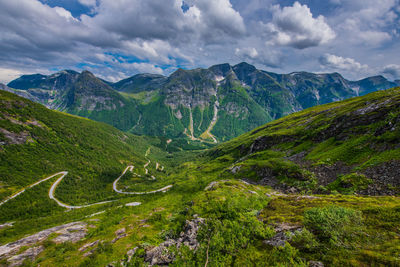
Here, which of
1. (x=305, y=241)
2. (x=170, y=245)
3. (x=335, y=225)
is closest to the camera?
(x=335, y=225)

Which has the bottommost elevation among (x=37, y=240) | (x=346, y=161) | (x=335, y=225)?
(x=37, y=240)

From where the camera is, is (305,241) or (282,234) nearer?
(305,241)

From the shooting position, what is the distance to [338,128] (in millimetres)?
81438

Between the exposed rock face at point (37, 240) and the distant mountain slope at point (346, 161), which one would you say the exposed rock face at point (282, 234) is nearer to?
the distant mountain slope at point (346, 161)

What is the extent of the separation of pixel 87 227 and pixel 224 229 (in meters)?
76.1

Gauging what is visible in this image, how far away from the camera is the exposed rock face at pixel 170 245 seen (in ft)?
82.7

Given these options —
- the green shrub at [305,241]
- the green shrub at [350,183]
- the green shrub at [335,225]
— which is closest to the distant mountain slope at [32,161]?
the green shrub at [305,241]

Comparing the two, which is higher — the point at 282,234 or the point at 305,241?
the point at 305,241

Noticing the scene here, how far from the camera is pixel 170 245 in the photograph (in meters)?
28.9

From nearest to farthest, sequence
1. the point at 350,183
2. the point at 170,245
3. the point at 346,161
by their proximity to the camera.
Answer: the point at 170,245 → the point at 350,183 → the point at 346,161

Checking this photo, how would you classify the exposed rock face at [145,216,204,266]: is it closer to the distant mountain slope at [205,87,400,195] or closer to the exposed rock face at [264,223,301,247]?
the exposed rock face at [264,223,301,247]

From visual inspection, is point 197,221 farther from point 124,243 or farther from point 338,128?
point 338,128

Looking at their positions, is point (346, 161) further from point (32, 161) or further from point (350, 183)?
point (32, 161)

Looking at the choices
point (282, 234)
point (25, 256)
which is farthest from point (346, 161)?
point (25, 256)
